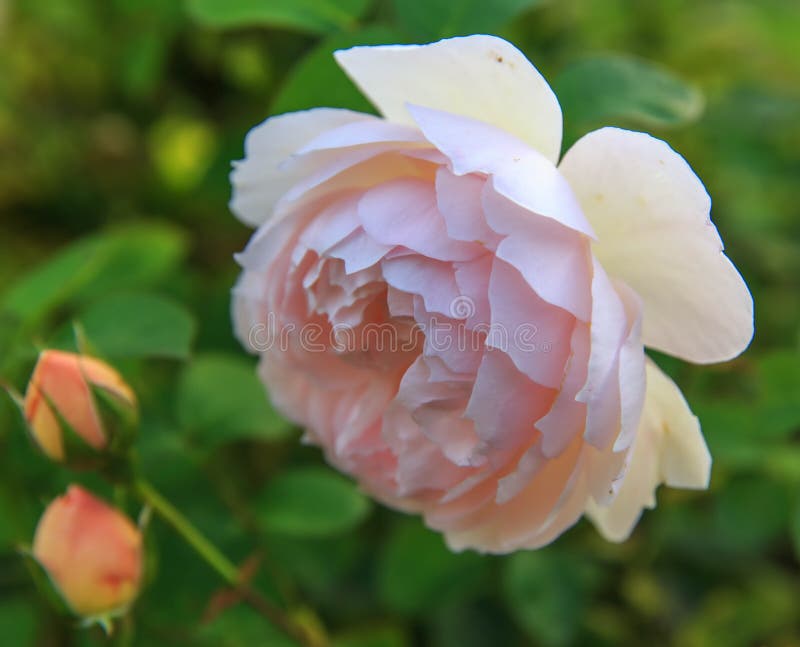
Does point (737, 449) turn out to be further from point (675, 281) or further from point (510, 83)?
point (510, 83)

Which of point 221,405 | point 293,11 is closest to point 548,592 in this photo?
point 221,405

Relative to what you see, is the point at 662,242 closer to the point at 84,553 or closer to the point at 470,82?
the point at 470,82

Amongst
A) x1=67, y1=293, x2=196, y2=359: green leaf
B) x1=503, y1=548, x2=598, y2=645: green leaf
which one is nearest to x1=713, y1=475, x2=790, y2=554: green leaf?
x1=503, y1=548, x2=598, y2=645: green leaf

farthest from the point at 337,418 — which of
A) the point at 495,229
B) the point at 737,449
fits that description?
the point at 737,449

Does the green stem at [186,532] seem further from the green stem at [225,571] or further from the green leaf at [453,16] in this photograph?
the green leaf at [453,16]

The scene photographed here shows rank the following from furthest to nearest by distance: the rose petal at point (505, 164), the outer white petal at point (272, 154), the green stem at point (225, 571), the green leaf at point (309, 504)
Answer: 1. the green leaf at point (309, 504)
2. the green stem at point (225, 571)
3. the outer white petal at point (272, 154)
4. the rose petal at point (505, 164)

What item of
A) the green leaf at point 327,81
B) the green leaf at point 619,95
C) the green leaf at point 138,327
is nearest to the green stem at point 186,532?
the green leaf at point 138,327
